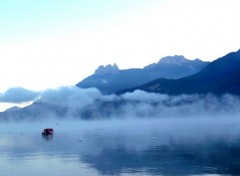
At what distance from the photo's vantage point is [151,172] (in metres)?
108

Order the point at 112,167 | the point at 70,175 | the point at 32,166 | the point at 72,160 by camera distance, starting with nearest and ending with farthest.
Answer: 1. the point at 70,175
2. the point at 112,167
3. the point at 32,166
4. the point at 72,160

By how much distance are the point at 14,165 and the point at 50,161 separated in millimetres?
12894

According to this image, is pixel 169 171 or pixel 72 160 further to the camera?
pixel 72 160

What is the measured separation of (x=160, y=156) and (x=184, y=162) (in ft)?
70.1

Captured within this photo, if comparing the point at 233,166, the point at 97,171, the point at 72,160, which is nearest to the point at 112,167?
the point at 97,171

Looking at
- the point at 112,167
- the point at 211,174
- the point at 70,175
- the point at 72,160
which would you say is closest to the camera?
the point at 211,174

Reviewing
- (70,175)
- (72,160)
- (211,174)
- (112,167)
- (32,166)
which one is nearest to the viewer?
(211,174)

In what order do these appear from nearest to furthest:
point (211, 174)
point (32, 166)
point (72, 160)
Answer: point (211, 174)
point (32, 166)
point (72, 160)

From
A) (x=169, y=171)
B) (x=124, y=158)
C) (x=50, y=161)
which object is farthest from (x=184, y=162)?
(x=50, y=161)

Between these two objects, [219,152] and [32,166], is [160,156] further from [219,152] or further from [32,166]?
[32,166]

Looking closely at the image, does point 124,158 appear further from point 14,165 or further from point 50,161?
point 14,165

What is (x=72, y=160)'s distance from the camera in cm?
14025

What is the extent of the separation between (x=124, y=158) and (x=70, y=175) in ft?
120

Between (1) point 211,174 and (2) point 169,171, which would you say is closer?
(1) point 211,174
